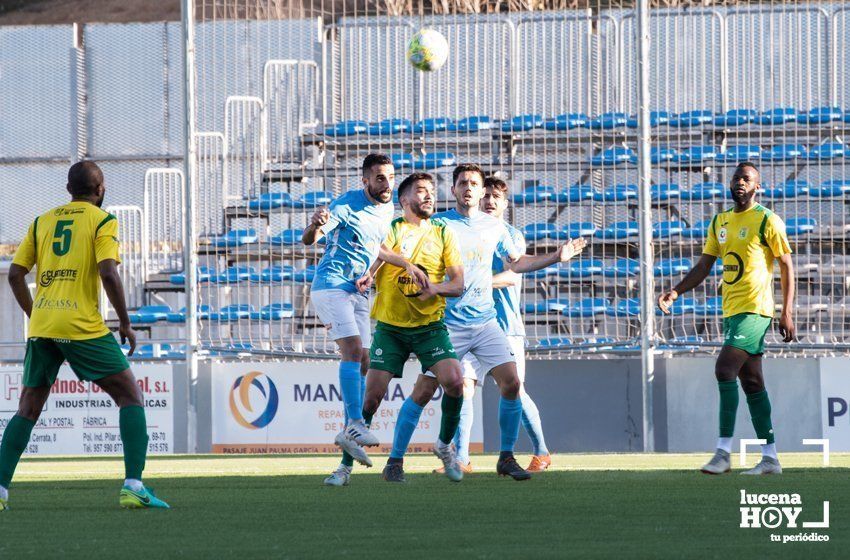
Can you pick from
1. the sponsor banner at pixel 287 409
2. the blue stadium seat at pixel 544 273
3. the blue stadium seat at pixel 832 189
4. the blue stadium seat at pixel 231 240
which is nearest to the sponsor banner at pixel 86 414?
the sponsor banner at pixel 287 409

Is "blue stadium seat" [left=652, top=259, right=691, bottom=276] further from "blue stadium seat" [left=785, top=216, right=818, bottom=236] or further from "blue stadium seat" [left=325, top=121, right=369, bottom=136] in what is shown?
"blue stadium seat" [left=325, top=121, right=369, bottom=136]

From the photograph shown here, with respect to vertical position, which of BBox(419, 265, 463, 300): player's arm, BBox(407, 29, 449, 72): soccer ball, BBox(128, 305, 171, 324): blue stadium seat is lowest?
BBox(128, 305, 171, 324): blue stadium seat

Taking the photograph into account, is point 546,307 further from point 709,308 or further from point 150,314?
point 150,314

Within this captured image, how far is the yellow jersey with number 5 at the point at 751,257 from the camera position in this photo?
9.62 meters

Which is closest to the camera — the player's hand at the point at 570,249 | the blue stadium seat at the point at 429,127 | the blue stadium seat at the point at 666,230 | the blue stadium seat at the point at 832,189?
the player's hand at the point at 570,249

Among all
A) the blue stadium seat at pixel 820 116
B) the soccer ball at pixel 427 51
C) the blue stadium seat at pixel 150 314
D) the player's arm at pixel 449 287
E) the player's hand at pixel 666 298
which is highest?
the soccer ball at pixel 427 51

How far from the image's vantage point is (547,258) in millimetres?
9227

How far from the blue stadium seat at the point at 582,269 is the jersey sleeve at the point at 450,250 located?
26.4 feet

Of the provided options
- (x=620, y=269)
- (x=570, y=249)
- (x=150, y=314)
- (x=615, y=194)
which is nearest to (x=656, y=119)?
(x=615, y=194)

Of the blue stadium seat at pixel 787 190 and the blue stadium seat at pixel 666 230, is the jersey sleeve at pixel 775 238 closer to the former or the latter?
the blue stadium seat at pixel 666 230

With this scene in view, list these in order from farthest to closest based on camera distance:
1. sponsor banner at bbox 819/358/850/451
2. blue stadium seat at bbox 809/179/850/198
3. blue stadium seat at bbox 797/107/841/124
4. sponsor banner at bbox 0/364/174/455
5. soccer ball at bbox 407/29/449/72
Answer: blue stadium seat at bbox 797/107/841/124, blue stadium seat at bbox 809/179/850/198, soccer ball at bbox 407/29/449/72, sponsor banner at bbox 0/364/174/455, sponsor banner at bbox 819/358/850/451

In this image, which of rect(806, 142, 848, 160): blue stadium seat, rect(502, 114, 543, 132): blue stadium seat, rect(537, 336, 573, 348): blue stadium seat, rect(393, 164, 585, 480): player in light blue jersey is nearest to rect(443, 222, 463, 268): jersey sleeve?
rect(393, 164, 585, 480): player in light blue jersey

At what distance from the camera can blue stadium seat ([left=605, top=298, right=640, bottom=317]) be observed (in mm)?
15859

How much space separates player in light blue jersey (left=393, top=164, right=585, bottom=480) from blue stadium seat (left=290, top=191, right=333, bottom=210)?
8.32 meters
